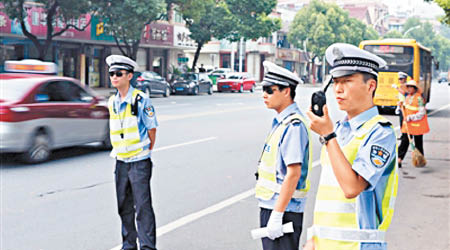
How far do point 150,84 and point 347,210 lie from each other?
30.6m

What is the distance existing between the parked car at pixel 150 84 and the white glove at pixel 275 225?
2877 cm

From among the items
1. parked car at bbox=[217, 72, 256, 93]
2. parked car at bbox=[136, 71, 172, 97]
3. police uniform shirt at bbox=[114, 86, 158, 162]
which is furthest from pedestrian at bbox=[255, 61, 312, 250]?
parked car at bbox=[217, 72, 256, 93]

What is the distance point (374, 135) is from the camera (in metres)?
2.72

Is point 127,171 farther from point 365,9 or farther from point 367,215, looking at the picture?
point 365,9

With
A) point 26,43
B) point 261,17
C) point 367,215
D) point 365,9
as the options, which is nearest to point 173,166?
point 367,215

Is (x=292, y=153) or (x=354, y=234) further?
(x=292, y=153)

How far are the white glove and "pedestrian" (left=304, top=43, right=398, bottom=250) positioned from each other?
72cm

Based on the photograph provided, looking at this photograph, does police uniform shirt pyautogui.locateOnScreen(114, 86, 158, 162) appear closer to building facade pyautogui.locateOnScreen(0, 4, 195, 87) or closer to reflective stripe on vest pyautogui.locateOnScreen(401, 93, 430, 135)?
reflective stripe on vest pyautogui.locateOnScreen(401, 93, 430, 135)

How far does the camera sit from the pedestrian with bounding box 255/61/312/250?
364 centimetres

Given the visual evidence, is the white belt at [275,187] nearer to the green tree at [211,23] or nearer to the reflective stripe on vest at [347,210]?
the reflective stripe on vest at [347,210]

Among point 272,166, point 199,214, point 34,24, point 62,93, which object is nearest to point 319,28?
point 34,24

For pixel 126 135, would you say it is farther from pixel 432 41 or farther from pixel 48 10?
pixel 432 41

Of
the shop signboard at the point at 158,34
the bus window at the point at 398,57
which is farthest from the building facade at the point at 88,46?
the bus window at the point at 398,57

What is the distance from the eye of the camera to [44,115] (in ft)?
35.9
